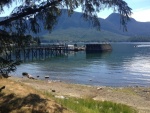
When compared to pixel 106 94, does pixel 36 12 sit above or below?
above

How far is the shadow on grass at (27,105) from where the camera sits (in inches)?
316

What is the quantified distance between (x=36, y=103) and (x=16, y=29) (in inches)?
82.6

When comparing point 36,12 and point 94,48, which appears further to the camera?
point 94,48

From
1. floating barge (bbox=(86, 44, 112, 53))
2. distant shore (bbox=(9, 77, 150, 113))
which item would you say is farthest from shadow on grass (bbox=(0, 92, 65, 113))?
floating barge (bbox=(86, 44, 112, 53))

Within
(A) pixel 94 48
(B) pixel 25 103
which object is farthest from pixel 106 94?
(A) pixel 94 48

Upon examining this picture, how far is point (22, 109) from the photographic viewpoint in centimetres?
809

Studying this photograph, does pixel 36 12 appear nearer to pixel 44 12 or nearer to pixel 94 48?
pixel 44 12

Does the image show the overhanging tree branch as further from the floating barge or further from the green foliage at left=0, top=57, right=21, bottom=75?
the floating barge

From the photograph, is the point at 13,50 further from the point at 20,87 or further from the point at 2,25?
the point at 20,87

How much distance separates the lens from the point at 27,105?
26.9 ft

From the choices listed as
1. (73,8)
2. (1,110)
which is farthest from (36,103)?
(73,8)

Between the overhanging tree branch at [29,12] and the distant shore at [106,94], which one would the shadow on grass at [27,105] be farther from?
the distant shore at [106,94]

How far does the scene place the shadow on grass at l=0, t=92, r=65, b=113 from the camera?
8023 millimetres

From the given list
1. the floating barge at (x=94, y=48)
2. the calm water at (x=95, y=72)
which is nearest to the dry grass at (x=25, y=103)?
the calm water at (x=95, y=72)
